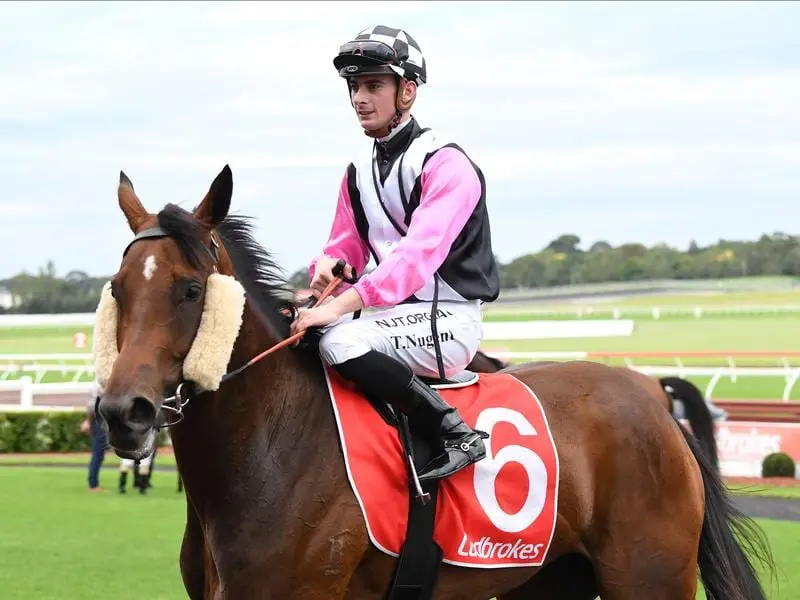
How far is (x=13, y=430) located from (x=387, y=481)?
1789 cm

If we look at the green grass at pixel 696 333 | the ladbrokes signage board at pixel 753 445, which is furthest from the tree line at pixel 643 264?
the ladbrokes signage board at pixel 753 445

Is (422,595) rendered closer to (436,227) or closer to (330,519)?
(330,519)

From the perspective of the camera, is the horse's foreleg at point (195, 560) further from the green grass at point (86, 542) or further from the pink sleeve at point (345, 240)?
the green grass at point (86, 542)

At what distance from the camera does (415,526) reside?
11.2 ft

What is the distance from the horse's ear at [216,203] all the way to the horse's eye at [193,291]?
21 cm

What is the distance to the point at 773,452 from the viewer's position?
15.9m

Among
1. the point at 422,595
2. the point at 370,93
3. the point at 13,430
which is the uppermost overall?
the point at 370,93

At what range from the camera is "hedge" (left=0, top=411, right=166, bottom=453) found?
1984 cm

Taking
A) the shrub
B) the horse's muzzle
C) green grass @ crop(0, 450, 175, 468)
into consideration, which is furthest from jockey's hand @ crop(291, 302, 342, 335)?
green grass @ crop(0, 450, 175, 468)

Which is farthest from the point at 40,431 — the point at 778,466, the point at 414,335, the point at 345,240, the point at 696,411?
the point at 414,335

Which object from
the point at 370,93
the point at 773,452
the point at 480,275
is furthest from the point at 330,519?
the point at 773,452

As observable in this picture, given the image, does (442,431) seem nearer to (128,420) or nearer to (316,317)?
(316,317)

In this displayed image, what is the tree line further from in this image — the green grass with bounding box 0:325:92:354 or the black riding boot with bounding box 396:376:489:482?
the black riding boot with bounding box 396:376:489:482

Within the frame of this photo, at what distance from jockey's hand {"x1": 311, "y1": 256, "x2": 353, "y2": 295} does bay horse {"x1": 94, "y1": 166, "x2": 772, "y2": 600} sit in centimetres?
34
